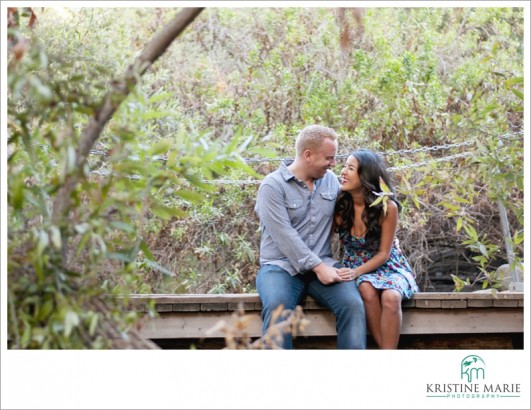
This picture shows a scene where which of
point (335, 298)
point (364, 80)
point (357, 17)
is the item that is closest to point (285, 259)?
point (335, 298)

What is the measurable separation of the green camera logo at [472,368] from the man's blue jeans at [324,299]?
53 cm

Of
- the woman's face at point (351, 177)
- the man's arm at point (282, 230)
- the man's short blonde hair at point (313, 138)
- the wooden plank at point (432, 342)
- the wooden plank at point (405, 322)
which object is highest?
the man's short blonde hair at point (313, 138)

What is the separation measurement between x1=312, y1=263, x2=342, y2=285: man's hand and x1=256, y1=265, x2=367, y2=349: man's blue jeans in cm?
3

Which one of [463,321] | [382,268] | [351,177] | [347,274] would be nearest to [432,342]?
[463,321]

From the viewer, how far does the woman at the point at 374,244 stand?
11.5 feet

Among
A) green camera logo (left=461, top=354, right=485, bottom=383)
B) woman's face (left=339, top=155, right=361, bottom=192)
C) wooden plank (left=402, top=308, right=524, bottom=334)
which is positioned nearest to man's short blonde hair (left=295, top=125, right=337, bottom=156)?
woman's face (left=339, top=155, right=361, bottom=192)

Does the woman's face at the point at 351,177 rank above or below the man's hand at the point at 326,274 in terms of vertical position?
above

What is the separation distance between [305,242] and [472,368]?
1.00m

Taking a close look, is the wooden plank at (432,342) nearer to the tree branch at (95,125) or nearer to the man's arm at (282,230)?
the man's arm at (282,230)

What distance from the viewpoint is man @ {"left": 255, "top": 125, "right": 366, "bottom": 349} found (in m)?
3.45

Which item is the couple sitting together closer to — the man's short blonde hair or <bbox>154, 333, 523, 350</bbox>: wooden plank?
the man's short blonde hair

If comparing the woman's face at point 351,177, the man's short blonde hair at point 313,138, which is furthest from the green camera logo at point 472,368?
the man's short blonde hair at point 313,138

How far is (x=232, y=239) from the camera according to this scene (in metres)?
5.75

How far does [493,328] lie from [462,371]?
0.92m
